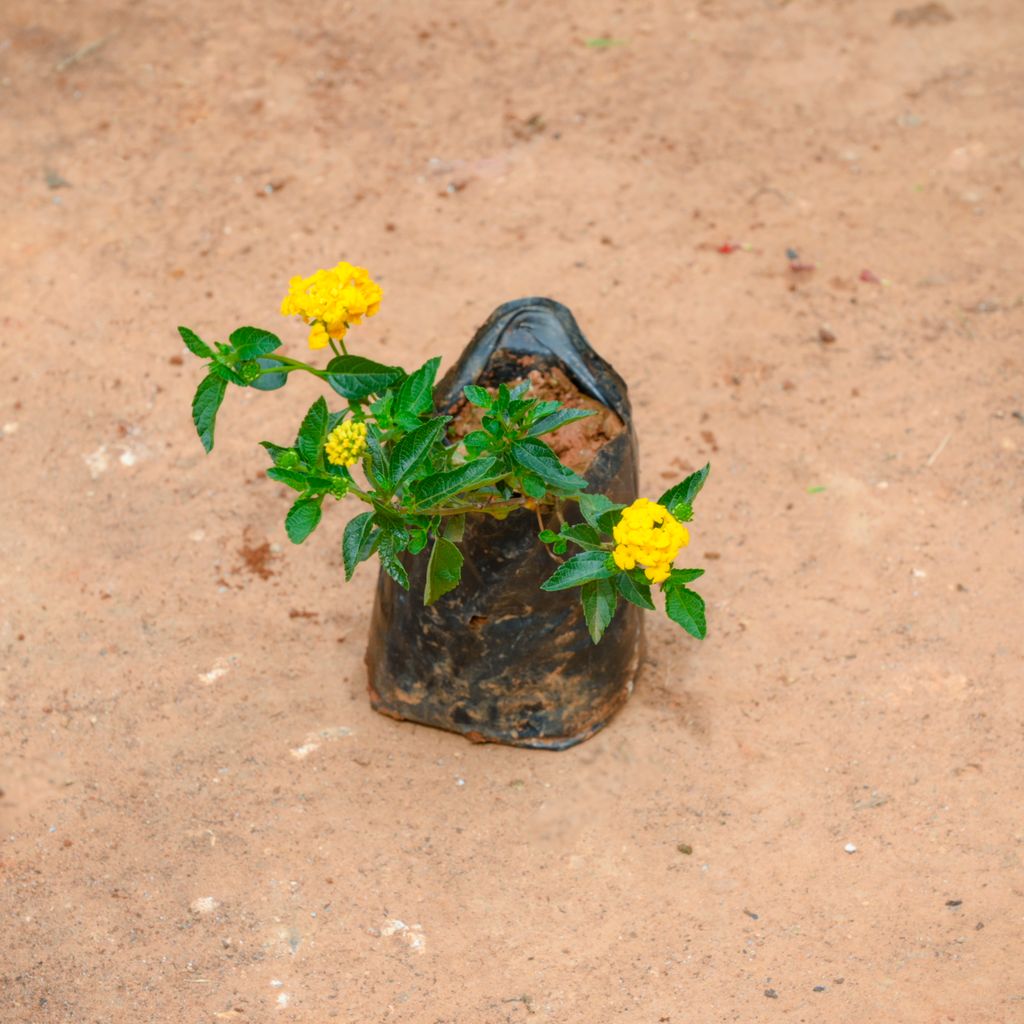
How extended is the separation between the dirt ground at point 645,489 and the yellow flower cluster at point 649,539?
1013 mm

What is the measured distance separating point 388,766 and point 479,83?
315 cm

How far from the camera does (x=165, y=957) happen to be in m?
2.89

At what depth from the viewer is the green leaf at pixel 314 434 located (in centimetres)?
257

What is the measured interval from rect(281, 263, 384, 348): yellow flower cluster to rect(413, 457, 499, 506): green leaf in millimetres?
325

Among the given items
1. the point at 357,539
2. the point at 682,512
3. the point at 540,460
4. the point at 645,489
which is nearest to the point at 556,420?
the point at 540,460

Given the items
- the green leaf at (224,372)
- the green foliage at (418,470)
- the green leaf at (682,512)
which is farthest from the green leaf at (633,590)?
the green leaf at (224,372)

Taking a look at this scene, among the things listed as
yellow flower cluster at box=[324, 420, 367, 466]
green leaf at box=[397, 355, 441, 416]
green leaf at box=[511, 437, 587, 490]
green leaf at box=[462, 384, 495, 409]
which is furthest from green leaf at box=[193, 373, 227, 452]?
green leaf at box=[511, 437, 587, 490]

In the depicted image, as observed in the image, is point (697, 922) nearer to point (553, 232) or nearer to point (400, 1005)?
point (400, 1005)

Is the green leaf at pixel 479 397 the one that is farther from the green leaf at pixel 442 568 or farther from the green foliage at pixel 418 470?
the green leaf at pixel 442 568

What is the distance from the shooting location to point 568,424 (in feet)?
9.52

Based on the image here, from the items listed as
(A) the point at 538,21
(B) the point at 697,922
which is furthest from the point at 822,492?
(A) the point at 538,21

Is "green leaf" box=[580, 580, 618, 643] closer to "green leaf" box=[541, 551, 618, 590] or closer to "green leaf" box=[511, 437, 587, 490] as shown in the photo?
"green leaf" box=[541, 551, 618, 590]

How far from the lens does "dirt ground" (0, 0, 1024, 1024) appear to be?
9.54ft

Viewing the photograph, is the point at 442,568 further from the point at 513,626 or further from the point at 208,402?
the point at 208,402
